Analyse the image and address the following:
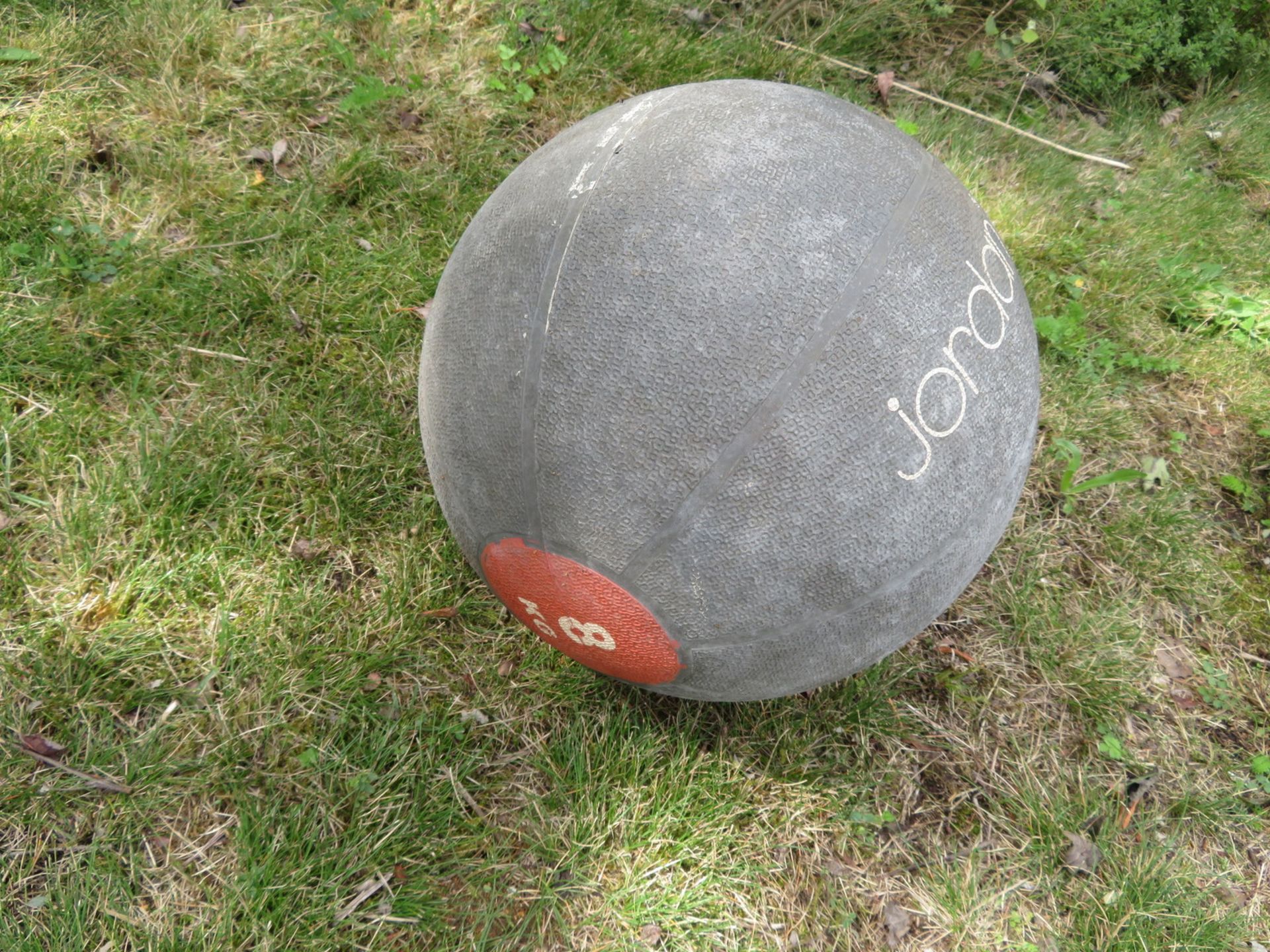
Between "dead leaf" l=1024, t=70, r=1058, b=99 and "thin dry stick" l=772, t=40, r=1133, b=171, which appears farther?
"dead leaf" l=1024, t=70, r=1058, b=99

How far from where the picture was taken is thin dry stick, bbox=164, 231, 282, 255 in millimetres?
3195

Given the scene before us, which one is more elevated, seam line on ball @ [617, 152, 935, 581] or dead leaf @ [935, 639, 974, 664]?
seam line on ball @ [617, 152, 935, 581]

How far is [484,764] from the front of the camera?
2535mm

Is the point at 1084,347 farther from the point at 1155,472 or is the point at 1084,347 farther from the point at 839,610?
the point at 839,610

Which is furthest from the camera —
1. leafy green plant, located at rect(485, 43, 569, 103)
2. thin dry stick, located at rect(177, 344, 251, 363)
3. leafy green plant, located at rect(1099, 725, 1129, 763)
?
leafy green plant, located at rect(485, 43, 569, 103)

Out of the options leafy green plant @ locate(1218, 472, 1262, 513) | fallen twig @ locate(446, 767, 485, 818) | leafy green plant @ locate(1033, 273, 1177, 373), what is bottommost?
fallen twig @ locate(446, 767, 485, 818)

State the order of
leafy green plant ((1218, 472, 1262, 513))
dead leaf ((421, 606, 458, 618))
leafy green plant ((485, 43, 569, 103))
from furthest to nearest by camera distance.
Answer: leafy green plant ((485, 43, 569, 103)), leafy green plant ((1218, 472, 1262, 513)), dead leaf ((421, 606, 458, 618))

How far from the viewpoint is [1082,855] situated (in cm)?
262

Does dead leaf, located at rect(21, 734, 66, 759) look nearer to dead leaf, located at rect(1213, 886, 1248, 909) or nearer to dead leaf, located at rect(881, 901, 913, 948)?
dead leaf, located at rect(881, 901, 913, 948)

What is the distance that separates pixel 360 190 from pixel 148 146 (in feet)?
2.68

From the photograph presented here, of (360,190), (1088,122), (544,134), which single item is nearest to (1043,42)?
(1088,122)

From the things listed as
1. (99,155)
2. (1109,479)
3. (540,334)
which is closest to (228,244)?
(99,155)

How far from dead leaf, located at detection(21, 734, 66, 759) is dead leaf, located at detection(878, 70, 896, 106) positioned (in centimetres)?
427

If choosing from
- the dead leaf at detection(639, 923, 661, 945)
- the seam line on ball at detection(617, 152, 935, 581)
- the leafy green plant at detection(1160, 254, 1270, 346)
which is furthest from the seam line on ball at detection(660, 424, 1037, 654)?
the leafy green plant at detection(1160, 254, 1270, 346)
